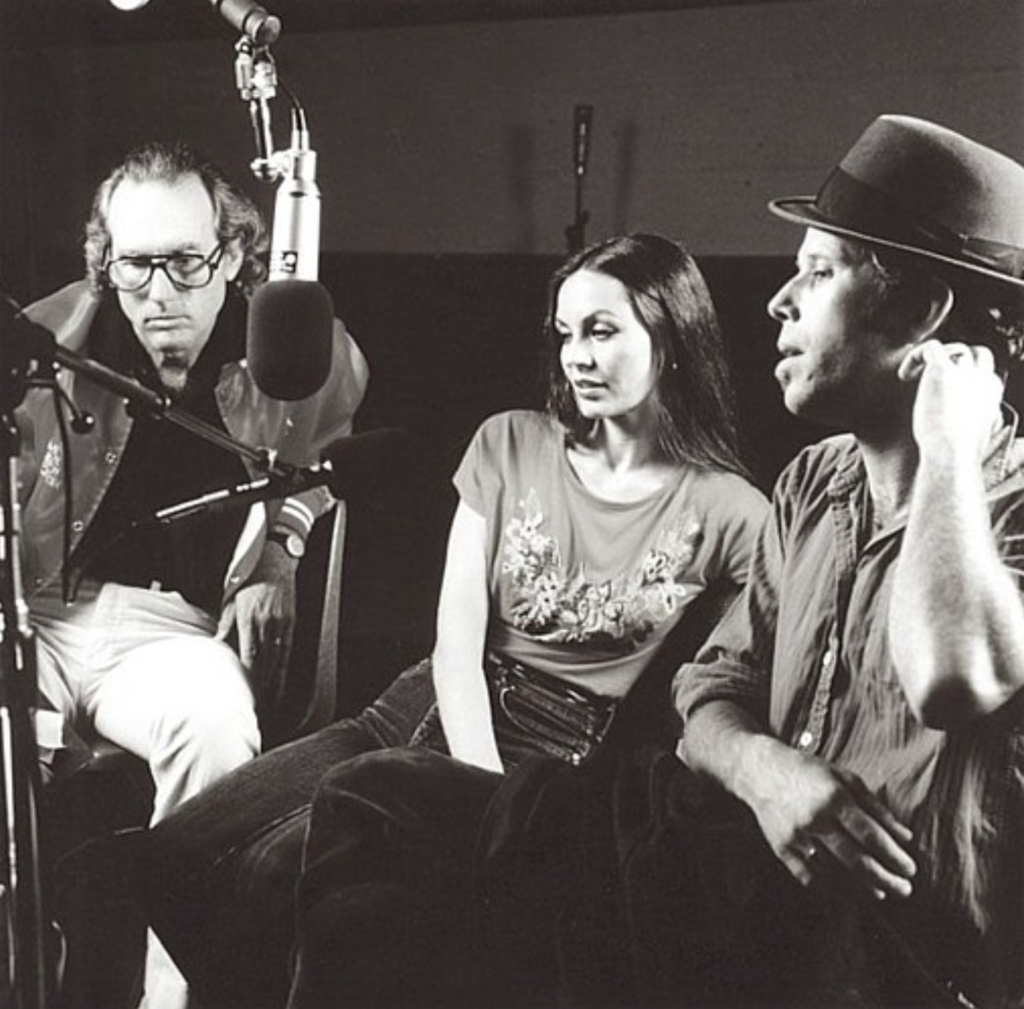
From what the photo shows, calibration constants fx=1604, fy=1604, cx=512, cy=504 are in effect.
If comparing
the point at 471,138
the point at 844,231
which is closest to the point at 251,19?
the point at 471,138

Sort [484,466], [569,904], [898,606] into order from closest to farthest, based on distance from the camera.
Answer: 1. [898,606]
2. [569,904]
3. [484,466]

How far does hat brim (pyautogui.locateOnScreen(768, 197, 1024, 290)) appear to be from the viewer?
1.73 m

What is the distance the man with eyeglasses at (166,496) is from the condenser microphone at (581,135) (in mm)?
349

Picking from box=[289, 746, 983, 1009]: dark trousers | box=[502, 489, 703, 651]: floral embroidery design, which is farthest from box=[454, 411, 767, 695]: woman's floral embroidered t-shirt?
box=[289, 746, 983, 1009]: dark trousers

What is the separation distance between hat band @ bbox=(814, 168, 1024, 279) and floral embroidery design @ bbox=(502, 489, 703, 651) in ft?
1.25

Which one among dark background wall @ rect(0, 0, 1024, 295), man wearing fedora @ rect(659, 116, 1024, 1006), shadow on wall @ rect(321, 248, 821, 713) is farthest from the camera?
shadow on wall @ rect(321, 248, 821, 713)

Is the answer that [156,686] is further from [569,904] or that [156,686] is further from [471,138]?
[471,138]

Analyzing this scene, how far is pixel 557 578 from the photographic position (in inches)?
74.2

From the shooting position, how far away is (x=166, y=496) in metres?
2.01

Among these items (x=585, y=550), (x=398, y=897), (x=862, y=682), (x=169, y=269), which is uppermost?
(x=169, y=269)

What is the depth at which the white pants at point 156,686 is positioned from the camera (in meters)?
1.98

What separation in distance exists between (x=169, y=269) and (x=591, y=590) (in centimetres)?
67

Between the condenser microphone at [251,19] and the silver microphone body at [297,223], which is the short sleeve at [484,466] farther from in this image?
the condenser microphone at [251,19]

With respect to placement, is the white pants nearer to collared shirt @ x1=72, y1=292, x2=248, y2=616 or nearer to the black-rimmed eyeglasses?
collared shirt @ x1=72, y1=292, x2=248, y2=616
